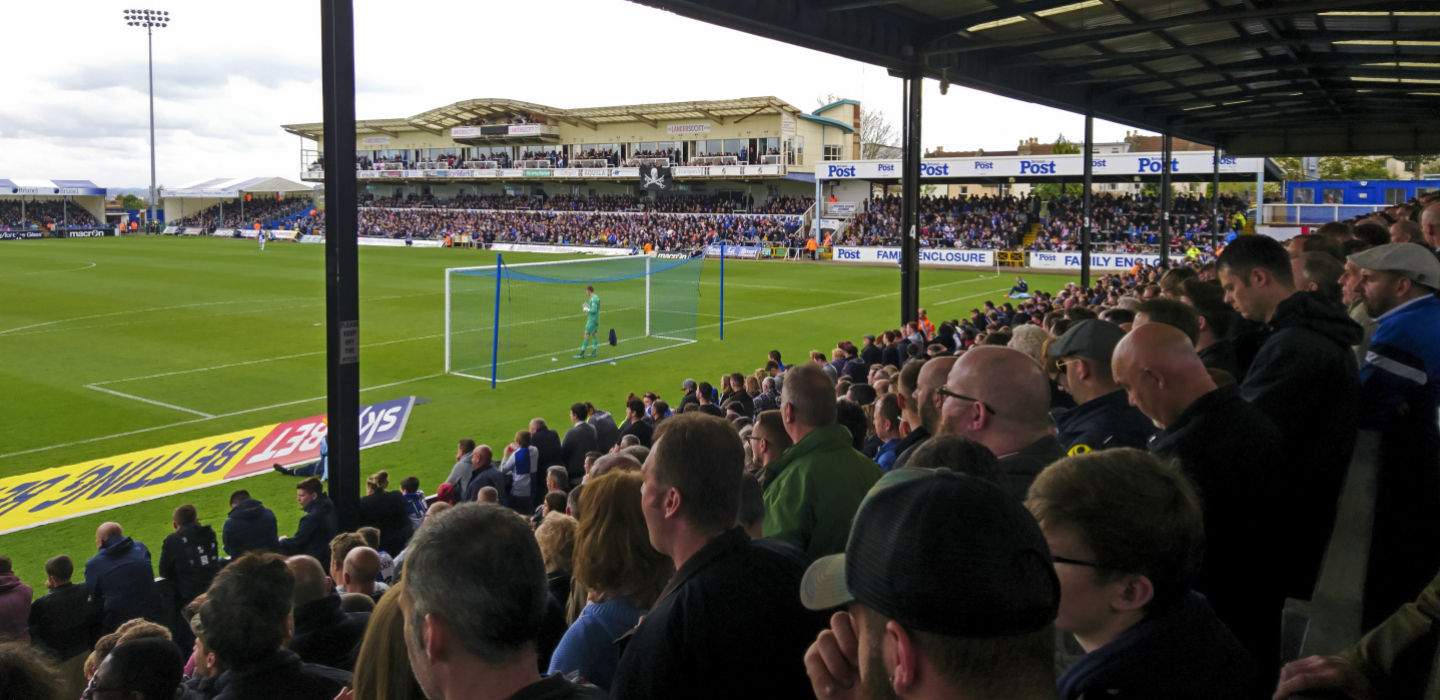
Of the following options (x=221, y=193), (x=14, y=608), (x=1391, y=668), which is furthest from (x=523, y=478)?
(x=221, y=193)

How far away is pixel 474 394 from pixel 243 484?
18.6 feet

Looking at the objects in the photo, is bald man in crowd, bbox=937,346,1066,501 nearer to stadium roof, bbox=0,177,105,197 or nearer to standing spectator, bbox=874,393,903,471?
standing spectator, bbox=874,393,903,471

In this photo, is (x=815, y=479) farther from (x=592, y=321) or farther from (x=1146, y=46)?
(x=592, y=321)

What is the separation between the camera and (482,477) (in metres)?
8.52

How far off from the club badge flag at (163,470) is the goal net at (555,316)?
430 cm

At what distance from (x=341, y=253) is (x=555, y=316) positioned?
2014 cm

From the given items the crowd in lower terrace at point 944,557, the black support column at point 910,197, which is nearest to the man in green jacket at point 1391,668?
the crowd in lower terrace at point 944,557

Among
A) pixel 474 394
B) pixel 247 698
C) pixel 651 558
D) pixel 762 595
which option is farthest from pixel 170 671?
pixel 474 394

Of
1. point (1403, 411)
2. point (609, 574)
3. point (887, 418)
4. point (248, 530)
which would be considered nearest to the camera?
point (609, 574)

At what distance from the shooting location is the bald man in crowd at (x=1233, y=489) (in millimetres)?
3146

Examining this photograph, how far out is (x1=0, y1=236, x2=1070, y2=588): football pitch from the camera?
1288cm

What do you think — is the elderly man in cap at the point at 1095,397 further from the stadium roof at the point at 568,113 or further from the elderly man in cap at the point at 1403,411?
the stadium roof at the point at 568,113

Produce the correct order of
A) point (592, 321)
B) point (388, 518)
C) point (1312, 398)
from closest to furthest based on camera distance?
point (1312, 398) → point (388, 518) → point (592, 321)

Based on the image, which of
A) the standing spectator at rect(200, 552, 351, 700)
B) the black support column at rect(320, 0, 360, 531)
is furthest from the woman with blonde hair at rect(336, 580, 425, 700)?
the black support column at rect(320, 0, 360, 531)
